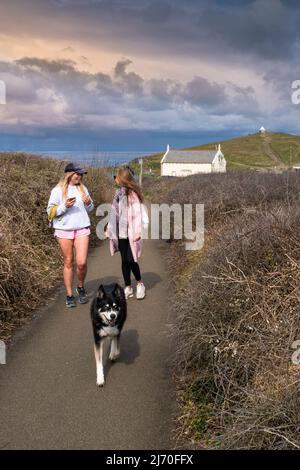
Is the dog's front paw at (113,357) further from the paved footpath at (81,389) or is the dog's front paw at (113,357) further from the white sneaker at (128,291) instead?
the white sneaker at (128,291)

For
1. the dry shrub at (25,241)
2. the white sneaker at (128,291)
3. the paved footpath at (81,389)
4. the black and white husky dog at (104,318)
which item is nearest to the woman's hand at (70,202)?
the dry shrub at (25,241)

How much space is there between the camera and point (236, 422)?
12.1 feet

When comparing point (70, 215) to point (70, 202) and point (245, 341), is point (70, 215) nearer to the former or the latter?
point (70, 202)

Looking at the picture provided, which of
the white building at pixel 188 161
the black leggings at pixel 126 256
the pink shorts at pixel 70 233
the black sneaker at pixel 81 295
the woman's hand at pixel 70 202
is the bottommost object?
the black sneaker at pixel 81 295

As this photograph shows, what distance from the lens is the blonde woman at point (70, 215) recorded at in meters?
7.83

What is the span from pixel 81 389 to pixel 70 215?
3391 mm

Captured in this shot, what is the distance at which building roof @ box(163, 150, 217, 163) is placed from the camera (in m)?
92.5

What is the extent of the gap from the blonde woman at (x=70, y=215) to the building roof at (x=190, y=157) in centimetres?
8478

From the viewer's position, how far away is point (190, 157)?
93938 millimetres

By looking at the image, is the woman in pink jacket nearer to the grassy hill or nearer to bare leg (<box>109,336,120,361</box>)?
bare leg (<box>109,336,120,361</box>)

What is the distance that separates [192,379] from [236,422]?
5.03 ft

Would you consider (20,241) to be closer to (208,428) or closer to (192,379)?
(192,379)

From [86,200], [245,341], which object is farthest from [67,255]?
[245,341]
